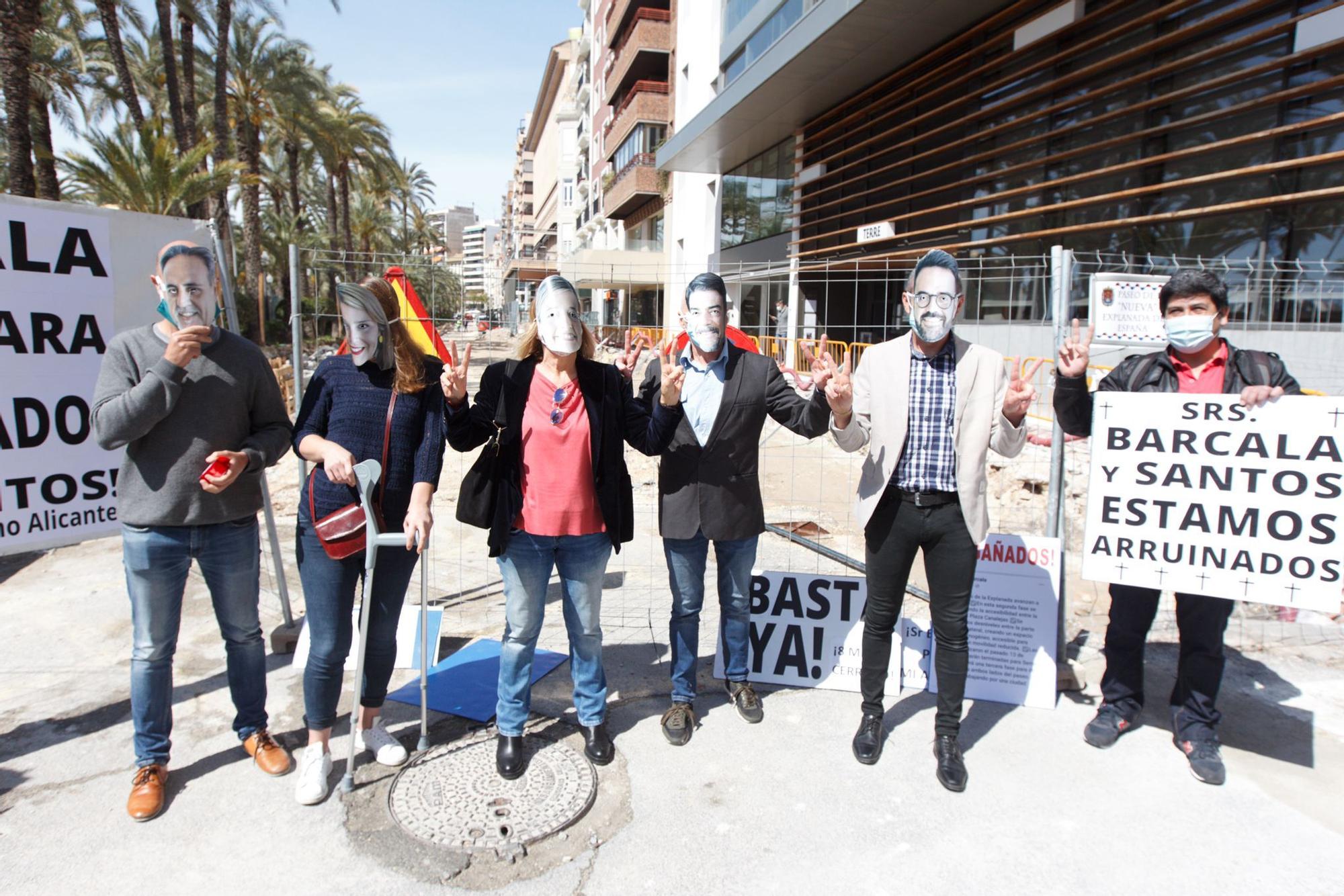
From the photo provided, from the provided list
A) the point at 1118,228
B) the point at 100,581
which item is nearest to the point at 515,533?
the point at 100,581

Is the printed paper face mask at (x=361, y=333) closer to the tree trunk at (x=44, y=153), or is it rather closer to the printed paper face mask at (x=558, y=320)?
the printed paper face mask at (x=558, y=320)

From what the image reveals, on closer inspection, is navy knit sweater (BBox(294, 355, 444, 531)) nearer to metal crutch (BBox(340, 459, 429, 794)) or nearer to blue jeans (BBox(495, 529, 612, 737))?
metal crutch (BBox(340, 459, 429, 794))

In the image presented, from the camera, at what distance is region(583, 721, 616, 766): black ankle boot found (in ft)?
11.0

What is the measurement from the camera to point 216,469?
2883 mm

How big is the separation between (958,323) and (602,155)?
36531 mm

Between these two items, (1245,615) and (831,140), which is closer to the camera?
(1245,615)

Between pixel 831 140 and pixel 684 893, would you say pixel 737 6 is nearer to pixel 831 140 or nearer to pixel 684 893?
pixel 831 140

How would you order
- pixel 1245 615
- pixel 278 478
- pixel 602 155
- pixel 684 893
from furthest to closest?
pixel 602 155
pixel 278 478
pixel 1245 615
pixel 684 893

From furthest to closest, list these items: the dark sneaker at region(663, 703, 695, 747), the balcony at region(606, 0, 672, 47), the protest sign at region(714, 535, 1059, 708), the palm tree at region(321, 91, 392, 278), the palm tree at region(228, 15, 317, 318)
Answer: the balcony at region(606, 0, 672, 47)
the palm tree at region(321, 91, 392, 278)
the palm tree at region(228, 15, 317, 318)
the protest sign at region(714, 535, 1059, 708)
the dark sneaker at region(663, 703, 695, 747)

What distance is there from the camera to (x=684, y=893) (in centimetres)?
258

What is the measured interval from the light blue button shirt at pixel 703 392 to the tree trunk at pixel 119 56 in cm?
2395

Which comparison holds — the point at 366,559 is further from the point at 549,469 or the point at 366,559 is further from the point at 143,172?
the point at 143,172

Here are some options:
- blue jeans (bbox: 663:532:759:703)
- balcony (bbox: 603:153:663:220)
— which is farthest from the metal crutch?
balcony (bbox: 603:153:663:220)

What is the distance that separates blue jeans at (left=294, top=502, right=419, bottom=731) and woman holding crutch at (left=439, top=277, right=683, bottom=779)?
40 cm
